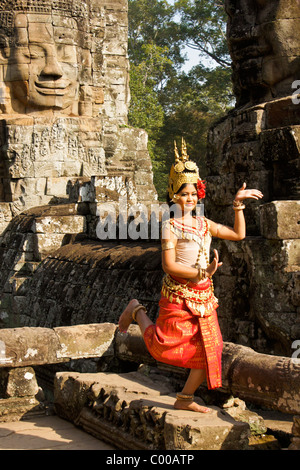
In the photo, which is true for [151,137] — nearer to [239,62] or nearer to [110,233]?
[110,233]

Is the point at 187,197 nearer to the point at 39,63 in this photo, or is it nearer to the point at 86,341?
the point at 86,341

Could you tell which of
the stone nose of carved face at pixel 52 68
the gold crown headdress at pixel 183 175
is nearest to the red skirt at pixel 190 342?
the gold crown headdress at pixel 183 175

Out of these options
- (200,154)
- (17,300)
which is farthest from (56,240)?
(200,154)

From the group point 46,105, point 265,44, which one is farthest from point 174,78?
point 265,44

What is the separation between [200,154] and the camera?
31.4m

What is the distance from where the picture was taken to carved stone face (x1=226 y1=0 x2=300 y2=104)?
5.82 metres

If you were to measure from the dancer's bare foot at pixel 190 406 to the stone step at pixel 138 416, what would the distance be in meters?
0.03

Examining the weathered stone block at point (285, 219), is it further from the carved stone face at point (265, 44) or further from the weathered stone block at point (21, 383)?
the weathered stone block at point (21, 383)

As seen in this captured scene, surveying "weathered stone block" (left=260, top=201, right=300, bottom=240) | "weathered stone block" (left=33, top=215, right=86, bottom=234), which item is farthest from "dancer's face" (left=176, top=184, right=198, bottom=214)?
"weathered stone block" (left=33, top=215, right=86, bottom=234)

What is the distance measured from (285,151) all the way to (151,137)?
27.1 metres

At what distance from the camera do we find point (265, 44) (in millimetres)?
5953

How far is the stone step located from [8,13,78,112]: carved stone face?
8805 mm

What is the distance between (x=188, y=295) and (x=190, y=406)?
578 mm

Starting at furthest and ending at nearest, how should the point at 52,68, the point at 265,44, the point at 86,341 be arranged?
1. the point at 52,68
2. the point at 265,44
3. the point at 86,341
